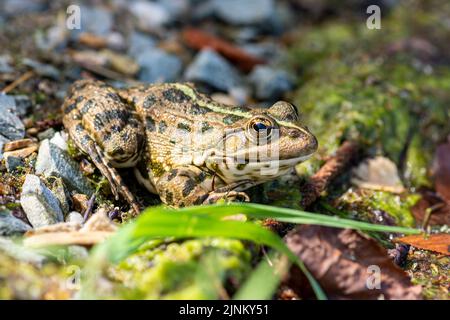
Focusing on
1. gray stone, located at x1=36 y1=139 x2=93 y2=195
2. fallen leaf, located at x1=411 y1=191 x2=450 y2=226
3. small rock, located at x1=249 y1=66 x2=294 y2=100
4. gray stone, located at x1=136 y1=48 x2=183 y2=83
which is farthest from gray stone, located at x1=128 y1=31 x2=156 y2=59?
fallen leaf, located at x1=411 y1=191 x2=450 y2=226

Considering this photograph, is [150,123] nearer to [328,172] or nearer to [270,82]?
[328,172]

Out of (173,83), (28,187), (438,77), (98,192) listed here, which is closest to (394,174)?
(438,77)

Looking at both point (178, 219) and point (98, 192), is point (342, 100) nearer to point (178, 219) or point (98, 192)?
point (98, 192)

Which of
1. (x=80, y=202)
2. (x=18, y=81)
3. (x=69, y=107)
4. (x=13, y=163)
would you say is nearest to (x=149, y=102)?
(x=69, y=107)

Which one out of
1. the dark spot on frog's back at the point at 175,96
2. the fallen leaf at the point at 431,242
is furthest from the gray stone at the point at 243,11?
the fallen leaf at the point at 431,242

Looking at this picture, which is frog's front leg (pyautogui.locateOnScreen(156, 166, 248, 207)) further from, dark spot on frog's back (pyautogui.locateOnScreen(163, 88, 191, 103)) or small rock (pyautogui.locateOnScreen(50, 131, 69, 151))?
small rock (pyautogui.locateOnScreen(50, 131, 69, 151))
